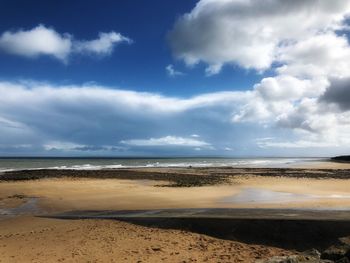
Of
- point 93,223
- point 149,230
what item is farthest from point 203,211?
point 93,223

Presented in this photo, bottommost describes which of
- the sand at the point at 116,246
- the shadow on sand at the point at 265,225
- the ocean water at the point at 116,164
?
the sand at the point at 116,246

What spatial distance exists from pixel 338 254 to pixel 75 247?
719 cm

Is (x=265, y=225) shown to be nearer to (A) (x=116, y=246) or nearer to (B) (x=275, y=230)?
(B) (x=275, y=230)

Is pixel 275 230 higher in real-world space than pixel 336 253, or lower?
lower

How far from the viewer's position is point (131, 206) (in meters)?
19.2

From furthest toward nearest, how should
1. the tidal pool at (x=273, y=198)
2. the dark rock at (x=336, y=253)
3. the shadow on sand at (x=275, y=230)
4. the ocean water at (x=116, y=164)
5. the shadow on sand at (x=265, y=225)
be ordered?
the ocean water at (x=116, y=164) < the tidal pool at (x=273, y=198) < the shadow on sand at (x=265, y=225) < the shadow on sand at (x=275, y=230) < the dark rock at (x=336, y=253)

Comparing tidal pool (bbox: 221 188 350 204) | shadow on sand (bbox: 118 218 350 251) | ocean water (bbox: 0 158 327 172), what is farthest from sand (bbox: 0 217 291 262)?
ocean water (bbox: 0 158 327 172)

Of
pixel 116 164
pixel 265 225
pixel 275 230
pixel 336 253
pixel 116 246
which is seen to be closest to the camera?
pixel 336 253

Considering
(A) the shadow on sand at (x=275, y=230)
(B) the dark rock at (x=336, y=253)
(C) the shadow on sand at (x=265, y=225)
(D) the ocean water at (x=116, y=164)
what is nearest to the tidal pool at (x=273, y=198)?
(C) the shadow on sand at (x=265, y=225)

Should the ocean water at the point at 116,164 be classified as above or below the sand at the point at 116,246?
above

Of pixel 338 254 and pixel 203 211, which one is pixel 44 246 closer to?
pixel 203 211

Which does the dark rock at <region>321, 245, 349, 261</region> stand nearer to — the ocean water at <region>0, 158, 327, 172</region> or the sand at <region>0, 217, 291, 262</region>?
the sand at <region>0, 217, 291, 262</region>

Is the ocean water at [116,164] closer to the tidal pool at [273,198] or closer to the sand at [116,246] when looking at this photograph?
the tidal pool at [273,198]

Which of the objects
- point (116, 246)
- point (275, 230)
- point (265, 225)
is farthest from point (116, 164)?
point (275, 230)
